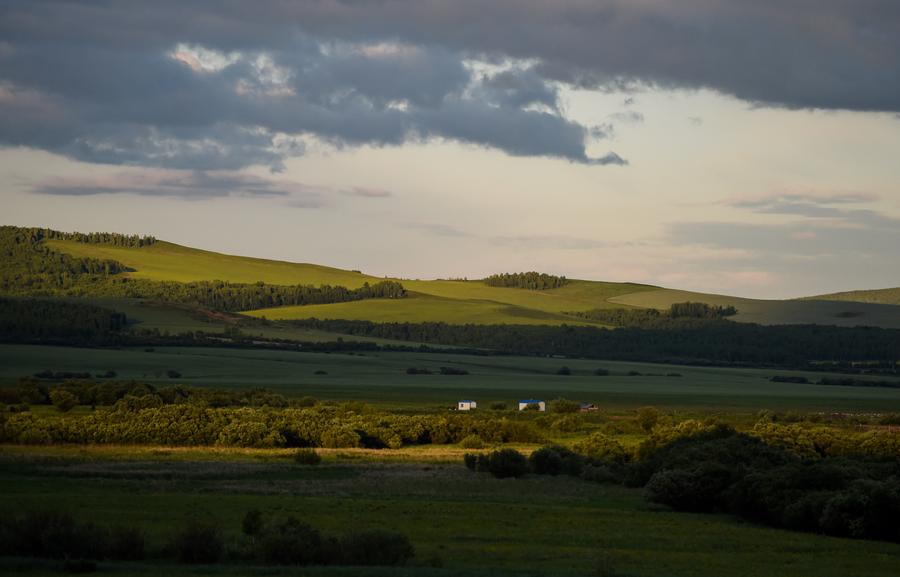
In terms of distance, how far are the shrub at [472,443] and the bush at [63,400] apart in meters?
27.3

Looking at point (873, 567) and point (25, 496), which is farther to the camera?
point (25, 496)

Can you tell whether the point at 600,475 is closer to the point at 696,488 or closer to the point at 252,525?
the point at 696,488

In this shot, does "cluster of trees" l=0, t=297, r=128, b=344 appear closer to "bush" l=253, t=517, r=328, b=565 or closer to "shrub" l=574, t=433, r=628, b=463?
"shrub" l=574, t=433, r=628, b=463

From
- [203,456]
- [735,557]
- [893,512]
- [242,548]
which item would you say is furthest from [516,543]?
[203,456]

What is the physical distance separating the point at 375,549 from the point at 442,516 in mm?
10009

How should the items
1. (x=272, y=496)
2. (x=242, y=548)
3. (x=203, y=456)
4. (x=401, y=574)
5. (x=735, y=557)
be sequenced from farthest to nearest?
(x=203, y=456), (x=272, y=496), (x=735, y=557), (x=242, y=548), (x=401, y=574)

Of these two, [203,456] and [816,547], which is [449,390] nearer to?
[203,456]

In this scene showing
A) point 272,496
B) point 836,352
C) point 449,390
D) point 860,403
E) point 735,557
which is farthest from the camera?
point 836,352

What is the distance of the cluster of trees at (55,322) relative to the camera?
150000mm

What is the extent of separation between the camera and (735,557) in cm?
3231

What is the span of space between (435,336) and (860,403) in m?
97.5

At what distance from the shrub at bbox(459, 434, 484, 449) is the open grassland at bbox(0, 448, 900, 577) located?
485 inches

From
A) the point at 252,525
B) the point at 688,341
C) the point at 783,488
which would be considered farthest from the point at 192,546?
the point at 688,341

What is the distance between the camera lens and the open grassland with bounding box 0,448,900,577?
3002 centimetres
